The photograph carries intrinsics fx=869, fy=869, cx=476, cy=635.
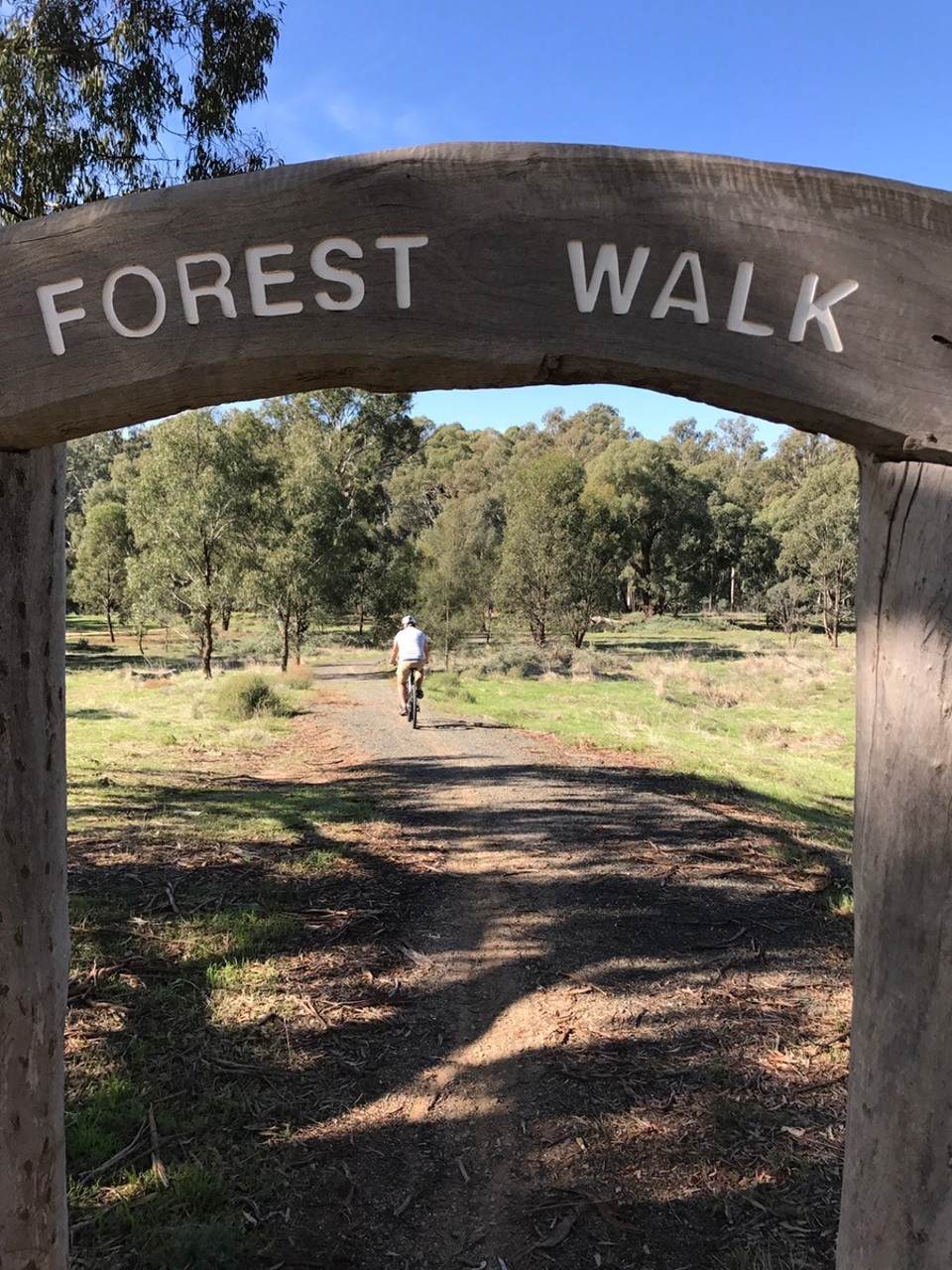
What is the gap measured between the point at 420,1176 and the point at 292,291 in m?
2.83

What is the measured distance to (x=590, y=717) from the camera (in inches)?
626

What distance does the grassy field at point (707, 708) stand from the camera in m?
Answer: 10.6

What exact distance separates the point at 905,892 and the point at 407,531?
55130 millimetres

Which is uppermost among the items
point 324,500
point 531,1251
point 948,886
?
point 324,500

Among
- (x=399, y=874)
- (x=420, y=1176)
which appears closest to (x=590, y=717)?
(x=399, y=874)

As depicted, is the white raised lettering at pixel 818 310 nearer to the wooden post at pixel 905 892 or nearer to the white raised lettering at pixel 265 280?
the wooden post at pixel 905 892

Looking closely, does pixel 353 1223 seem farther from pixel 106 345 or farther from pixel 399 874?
pixel 399 874

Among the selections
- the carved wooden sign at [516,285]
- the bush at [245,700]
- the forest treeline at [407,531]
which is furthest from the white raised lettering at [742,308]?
the forest treeline at [407,531]

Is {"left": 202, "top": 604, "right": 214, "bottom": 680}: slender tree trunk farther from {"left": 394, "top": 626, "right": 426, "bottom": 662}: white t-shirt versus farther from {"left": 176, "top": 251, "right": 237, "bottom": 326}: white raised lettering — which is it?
{"left": 176, "top": 251, "right": 237, "bottom": 326}: white raised lettering

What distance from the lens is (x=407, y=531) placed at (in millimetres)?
56031

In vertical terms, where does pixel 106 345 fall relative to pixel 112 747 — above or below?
above

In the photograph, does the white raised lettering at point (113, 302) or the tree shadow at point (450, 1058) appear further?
the tree shadow at point (450, 1058)

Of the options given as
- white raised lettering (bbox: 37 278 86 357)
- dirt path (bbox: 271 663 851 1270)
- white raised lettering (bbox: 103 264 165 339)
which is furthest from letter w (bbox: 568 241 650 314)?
dirt path (bbox: 271 663 851 1270)

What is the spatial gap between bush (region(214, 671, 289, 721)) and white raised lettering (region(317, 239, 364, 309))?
13394 millimetres
